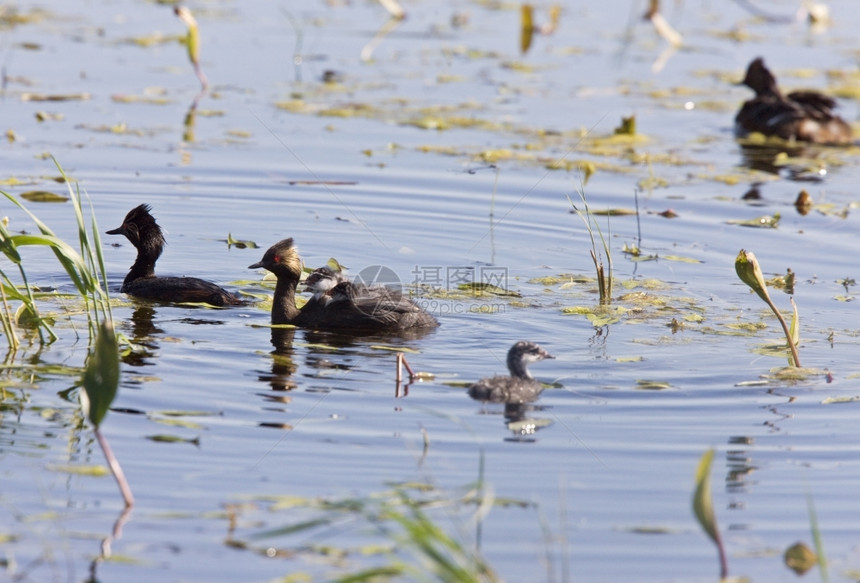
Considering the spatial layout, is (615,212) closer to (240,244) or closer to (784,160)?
(240,244)

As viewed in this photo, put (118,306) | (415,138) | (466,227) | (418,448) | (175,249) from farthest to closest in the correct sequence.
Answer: (415,138) < (466,227) < (175,249) < (118,306) < (418,448)

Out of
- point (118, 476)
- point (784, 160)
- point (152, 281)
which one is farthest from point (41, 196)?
point (784, 160)

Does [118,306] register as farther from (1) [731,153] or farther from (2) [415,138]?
(1) [731,153]

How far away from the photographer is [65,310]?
27.1 feet

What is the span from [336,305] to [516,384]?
212 cm

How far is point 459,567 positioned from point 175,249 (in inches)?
269

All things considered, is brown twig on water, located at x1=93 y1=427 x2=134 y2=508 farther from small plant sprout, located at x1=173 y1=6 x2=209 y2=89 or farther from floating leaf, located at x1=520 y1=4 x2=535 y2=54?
floating leaf, located at x1=520 y1=4 x2=535 y2=54

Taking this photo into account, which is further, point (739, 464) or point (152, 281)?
point (152, 281)

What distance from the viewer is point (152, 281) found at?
897cm

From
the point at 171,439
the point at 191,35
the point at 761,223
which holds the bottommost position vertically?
the point at 171,439

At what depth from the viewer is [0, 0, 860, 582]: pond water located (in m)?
5.12

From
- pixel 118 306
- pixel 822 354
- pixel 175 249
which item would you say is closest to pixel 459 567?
pixel 822 354

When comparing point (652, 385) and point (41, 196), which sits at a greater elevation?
point (41, 196)

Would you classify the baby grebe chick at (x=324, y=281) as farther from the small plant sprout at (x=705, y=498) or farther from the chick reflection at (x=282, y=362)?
the small plant sprout at (x=705, y=498)
